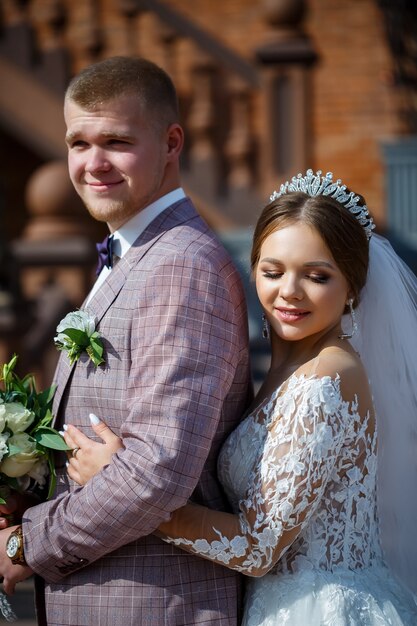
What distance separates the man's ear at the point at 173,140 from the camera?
121 inches

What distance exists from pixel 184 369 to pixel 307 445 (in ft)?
1.27

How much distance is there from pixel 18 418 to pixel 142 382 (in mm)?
421

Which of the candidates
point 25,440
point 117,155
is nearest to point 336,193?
point 117,155

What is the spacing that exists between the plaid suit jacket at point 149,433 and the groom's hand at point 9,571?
5cm

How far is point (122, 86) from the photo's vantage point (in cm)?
295

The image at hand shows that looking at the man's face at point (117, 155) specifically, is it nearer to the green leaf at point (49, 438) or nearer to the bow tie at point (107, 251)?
the bow tie at point (107, 251)

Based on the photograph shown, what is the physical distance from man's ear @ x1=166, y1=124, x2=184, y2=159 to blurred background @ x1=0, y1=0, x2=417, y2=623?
4.28 m

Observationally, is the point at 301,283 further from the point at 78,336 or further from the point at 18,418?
the point at 18,418

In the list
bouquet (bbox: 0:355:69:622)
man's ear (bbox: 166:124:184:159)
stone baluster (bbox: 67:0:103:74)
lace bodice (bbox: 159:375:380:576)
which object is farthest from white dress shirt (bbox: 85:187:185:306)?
stone baluster (bbox: 67:0:103:74)

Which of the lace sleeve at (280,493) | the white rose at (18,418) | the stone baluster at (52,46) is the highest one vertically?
the stone baluster at (52,46)

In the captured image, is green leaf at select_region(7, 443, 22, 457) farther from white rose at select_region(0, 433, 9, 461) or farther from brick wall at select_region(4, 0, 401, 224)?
brick wall at select_region(4, 0, 401, 224)

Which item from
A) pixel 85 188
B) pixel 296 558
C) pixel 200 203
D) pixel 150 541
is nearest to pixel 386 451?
pixel 296 558

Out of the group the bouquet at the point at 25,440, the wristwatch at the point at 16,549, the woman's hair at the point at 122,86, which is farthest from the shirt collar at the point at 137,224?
the wristwatch at the point at 16,549

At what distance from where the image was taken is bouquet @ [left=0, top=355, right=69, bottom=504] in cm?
290
